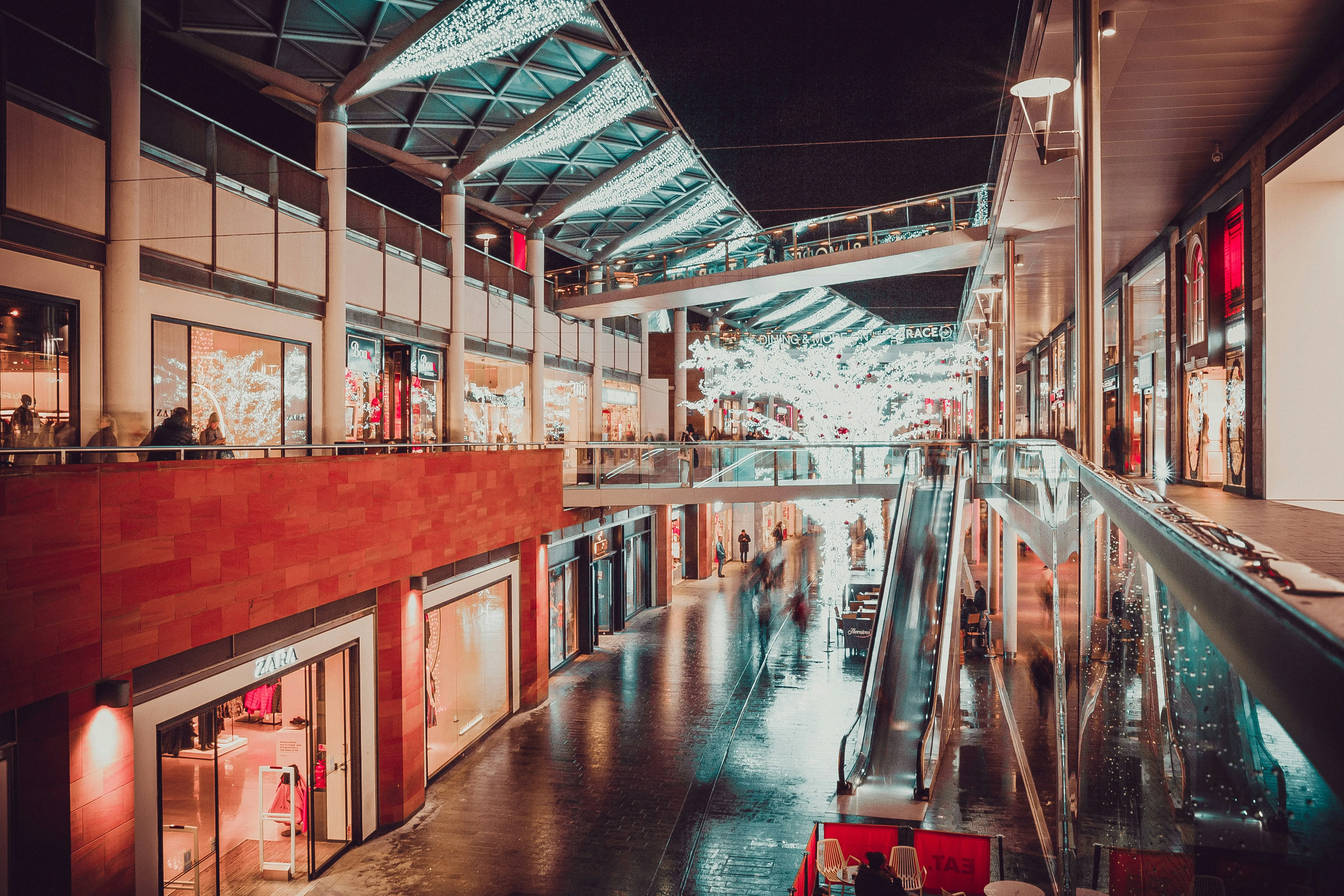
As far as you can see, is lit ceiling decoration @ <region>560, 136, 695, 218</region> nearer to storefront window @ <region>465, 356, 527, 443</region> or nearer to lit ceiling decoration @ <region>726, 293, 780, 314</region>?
storefront window @ <region>465, 356, 527, 443</region>

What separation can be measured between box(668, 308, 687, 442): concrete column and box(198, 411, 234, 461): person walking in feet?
71.1

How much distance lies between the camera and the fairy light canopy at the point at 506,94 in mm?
13531

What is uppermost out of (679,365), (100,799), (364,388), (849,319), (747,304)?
(849,319)

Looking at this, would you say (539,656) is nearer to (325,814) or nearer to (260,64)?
(325,814)

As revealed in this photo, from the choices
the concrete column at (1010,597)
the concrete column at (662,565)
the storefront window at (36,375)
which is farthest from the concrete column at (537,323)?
the storefront window at (36,375)

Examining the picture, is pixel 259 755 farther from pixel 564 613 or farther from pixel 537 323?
pixel 537 323

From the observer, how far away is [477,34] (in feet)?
45.5

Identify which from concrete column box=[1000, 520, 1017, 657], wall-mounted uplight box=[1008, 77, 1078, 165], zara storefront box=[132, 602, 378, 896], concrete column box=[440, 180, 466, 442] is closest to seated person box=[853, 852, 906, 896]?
zara storefront box=[132, 602, 378, 896]

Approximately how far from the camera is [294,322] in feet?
44.8

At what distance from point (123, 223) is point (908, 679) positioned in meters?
12.3

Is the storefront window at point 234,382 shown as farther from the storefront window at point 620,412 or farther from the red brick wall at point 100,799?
the storefront window at point 620,412

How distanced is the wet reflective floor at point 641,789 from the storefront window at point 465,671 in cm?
42

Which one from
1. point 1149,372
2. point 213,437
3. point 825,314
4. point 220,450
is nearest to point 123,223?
point 213,437

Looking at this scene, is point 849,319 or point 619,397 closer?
point 619,397
